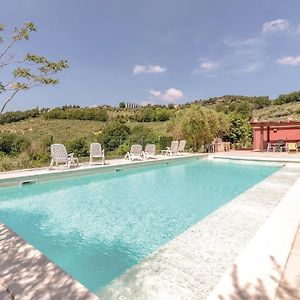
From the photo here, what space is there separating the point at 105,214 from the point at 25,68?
9.31 feet

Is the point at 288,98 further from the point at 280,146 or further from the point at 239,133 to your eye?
the point at 280,146

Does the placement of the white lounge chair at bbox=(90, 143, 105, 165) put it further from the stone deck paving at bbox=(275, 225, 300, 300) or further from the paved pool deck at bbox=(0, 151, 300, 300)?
the stone deck paving at bbox=(275, 225, 300, 300)

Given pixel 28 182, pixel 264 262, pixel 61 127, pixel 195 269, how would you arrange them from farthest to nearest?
1. pixel 61 127
2. pixel 28 182
3. pixel 195 269
4. pixel 264 262

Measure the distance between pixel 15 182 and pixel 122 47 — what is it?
600 inches

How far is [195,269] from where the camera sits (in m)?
2.47

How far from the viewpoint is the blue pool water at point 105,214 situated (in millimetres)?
3258

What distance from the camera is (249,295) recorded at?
1816 mm

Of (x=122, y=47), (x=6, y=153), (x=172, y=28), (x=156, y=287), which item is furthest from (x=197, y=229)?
(x=122, y=47)

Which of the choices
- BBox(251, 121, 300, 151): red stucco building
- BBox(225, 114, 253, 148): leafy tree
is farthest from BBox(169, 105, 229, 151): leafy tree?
BBox(251, 121, 300, 151): red stucco building

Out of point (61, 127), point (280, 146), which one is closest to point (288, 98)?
point (280, 146)

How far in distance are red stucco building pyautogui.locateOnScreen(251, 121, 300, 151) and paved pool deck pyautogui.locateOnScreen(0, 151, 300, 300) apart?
15.6 meters

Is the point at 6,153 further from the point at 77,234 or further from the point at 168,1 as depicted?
the point at 168,1

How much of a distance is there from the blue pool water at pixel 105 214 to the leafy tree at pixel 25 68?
2.20 m

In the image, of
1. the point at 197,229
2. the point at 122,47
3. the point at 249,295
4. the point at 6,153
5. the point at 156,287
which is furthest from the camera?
the point at 122,47
